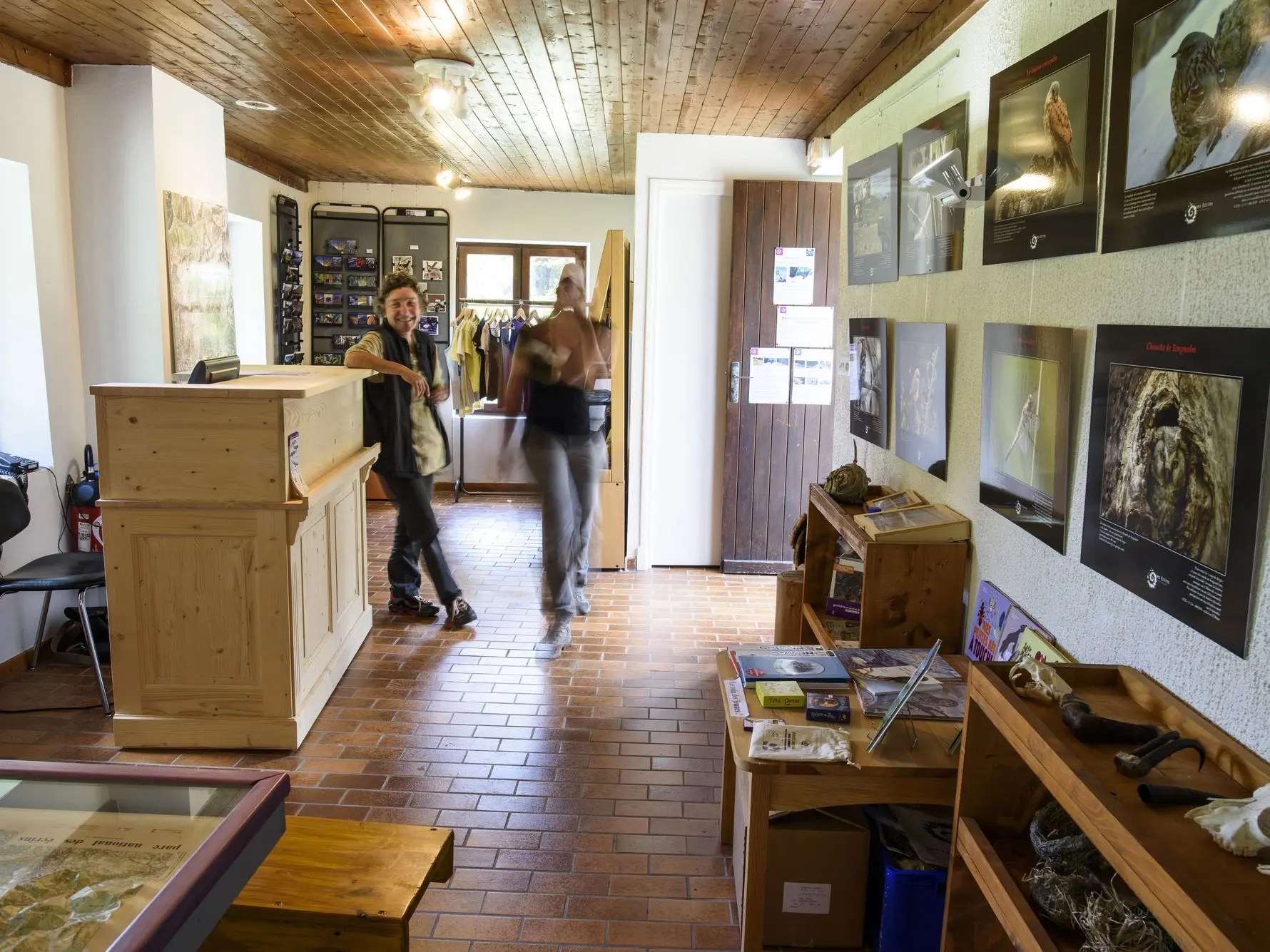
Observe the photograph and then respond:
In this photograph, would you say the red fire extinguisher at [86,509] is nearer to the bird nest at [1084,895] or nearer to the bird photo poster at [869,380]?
the bird photo poster at [869,380]

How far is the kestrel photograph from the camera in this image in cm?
224

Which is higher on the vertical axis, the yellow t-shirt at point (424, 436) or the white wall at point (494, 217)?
the white wall at point (494, 217)

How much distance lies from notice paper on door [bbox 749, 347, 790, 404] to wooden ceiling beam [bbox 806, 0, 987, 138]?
57.6 inches

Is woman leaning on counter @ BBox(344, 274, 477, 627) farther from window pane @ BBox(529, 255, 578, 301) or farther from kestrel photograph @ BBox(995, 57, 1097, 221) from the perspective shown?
window pane @ BBox(529, 255, 578, 301)

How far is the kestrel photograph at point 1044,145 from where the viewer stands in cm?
224

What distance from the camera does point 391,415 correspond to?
4.89m

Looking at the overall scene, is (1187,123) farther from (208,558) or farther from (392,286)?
(392,286)

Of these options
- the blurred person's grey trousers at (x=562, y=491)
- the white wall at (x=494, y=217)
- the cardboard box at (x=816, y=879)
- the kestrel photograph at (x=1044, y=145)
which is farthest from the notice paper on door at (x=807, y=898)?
the white wall at (x=494, y=217)

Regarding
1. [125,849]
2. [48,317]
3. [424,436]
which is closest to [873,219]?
[424,436]

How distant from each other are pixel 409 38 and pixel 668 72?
1185mm

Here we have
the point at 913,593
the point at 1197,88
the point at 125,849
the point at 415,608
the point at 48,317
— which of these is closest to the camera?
the point at 125,849

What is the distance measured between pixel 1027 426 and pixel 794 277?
374cm

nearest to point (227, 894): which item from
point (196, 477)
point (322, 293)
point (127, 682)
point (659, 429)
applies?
point (196, 477)

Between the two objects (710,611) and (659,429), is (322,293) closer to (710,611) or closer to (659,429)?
(659,429)
